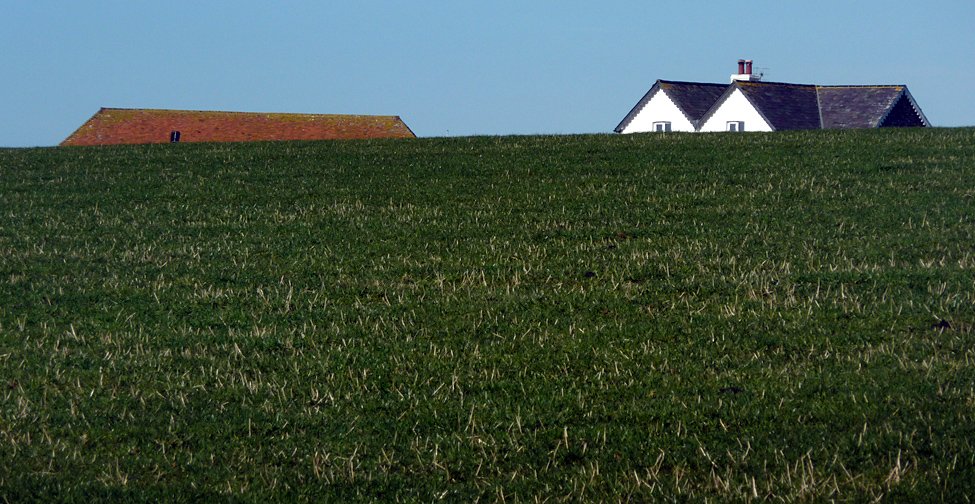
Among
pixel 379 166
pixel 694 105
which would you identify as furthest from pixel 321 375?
pixel 694 105

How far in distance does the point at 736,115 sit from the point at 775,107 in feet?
9.55

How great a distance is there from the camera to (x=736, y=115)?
5625cm

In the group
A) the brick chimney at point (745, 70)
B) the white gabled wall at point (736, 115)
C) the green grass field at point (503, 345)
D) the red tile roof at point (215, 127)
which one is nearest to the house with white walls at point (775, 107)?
the white gabled wall at point (736, 115)

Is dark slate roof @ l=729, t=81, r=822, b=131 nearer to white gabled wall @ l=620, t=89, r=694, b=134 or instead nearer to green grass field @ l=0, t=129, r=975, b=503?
white gabled wall @ l=620, t=89, r=694, b=134

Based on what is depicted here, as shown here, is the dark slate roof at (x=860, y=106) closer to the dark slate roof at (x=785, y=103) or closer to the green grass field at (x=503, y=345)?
the dark slate roof at (x=785, y=103)

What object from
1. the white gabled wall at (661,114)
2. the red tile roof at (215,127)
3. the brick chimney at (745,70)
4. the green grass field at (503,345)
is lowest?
the green grass field at (503,345)

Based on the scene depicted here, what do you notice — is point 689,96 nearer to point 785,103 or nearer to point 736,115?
point 736,115

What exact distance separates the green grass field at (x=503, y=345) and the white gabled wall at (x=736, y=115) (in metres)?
38.7

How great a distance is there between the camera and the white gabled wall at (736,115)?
54531 mm

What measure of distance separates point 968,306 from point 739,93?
50.3 meters

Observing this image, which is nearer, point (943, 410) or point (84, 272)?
point (943, 410)

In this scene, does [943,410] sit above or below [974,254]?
below

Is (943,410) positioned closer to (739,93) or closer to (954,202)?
(954,202)

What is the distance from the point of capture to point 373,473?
18.8 ft
